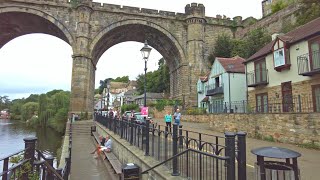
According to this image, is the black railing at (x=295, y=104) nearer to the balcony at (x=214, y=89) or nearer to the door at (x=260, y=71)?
the door at (x=260, y=71)

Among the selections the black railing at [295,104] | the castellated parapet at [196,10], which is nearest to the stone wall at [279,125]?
the black railing at [295,104]

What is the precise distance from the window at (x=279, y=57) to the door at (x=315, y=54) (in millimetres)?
1804

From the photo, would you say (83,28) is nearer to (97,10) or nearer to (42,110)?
(97,10)

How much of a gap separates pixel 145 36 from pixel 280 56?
24219 millimetres


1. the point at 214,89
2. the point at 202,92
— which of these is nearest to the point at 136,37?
the point at 202,92

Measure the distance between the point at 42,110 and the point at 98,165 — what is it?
45316 mm

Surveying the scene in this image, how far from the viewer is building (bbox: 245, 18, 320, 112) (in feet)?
44.0

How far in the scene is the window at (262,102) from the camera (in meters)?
17.4

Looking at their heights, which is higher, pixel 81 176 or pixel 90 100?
pixel 90 100

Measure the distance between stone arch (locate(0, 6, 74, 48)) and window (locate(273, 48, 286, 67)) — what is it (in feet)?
77.8

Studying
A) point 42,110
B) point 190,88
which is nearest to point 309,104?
point 190,88

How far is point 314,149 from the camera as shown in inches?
394

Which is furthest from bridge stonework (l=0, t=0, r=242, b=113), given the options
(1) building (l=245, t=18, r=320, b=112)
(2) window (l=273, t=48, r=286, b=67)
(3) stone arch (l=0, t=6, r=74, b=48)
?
(2) window (l=273, t=48, r=286, b=67)

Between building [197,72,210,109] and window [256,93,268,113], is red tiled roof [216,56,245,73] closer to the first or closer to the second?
building [197,72,210,109]
